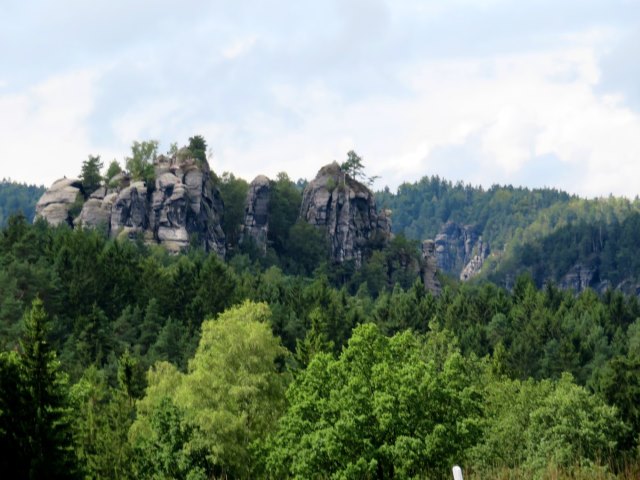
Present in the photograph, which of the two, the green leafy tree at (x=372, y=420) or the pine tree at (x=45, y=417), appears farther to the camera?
the green leafy tree at (x=372, y=420)

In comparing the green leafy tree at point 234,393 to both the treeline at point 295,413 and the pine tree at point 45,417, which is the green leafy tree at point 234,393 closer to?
the treeline at point 295,413

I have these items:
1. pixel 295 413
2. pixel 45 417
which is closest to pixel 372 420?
pixel 295 413

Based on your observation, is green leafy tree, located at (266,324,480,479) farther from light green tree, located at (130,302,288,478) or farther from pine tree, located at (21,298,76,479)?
pine tree, located at (21,298,76,479)

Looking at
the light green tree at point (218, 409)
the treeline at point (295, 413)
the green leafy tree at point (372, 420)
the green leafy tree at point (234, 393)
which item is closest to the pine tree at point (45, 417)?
the treeline at point (295, 413)

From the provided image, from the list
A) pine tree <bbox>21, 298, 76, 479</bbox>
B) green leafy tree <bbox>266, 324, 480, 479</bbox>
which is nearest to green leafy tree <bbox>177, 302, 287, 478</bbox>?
green leafy tree <bbox>266, 324, 480, 479</bbox>

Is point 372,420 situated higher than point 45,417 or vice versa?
point 45,417

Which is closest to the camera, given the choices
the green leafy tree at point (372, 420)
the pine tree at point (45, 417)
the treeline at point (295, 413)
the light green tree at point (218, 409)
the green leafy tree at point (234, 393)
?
the pine tree at point (45, 417)

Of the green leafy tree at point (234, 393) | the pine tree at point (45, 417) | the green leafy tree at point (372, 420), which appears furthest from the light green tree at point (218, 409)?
the pine tree at point (45, 417)

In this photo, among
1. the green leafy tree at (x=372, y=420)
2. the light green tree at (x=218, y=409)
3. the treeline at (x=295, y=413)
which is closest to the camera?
the treeline at (x=295, y=413)

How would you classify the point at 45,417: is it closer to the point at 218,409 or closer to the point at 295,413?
the point at 218,409

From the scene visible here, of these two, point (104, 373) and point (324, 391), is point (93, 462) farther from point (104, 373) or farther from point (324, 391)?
point (104, 373)

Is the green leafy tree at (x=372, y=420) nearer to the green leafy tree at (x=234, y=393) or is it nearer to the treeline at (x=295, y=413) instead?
the treeline at (x=295, y=413)

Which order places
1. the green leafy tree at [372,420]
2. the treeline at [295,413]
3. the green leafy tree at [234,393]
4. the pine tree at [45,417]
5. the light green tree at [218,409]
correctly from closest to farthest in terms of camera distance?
1. the pine tree at [45,417]
2. the treeline at [295,413]
3. the green leafy tree at [372,420]
4. the light green tree at [218,409]
5. the green leafy tree at [234,393]

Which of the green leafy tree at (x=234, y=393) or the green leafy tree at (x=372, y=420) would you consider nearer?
the green leafy tree at (x=372, y=420)
